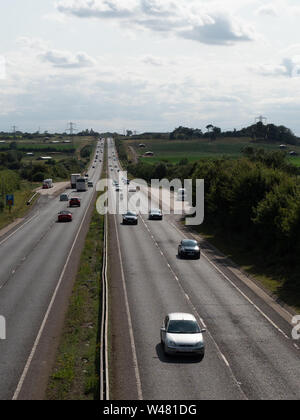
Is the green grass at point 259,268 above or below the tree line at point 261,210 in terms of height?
below

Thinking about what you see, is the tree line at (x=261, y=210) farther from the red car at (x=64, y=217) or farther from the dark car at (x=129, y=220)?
the red car at (x=64, y=217)

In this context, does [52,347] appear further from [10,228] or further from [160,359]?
[10,228]

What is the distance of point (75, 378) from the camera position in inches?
922

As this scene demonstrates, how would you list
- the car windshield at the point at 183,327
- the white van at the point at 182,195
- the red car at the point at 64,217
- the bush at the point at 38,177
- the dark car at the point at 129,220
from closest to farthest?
the car windshield at the point at 183,327 < the dark car at the point at 129,220 < the red car at the point at 64,217 < the white van at the point at 182,195 < the bush at the point at 38,177

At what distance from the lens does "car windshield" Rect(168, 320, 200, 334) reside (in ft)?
85.9

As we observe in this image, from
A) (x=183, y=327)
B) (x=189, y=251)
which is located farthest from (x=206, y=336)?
(x=189, y=251)

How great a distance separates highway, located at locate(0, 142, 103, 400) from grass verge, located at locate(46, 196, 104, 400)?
144cm

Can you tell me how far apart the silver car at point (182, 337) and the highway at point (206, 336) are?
46 cm

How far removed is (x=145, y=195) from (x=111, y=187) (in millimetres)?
20771

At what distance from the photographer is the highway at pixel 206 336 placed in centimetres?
2214

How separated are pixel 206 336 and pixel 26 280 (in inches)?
691

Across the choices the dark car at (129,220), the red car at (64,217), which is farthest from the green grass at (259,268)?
the red car at (64,217)

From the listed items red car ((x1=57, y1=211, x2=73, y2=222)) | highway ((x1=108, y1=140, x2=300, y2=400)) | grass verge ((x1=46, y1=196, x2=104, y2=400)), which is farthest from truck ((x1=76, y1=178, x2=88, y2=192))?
grass verge ((x1=46, y1=196, x2=104, y2=400))

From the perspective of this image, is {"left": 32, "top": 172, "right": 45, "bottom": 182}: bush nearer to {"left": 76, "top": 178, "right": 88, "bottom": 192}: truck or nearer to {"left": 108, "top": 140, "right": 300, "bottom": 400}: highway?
{"left": 76, "top": 178, "right": 88, "bottom": 192}: truck
